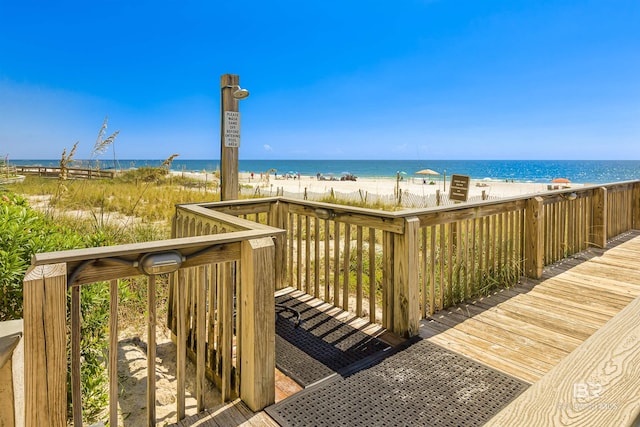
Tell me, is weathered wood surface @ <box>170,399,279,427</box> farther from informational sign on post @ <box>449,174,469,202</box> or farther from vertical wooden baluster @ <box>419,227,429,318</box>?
informational sign on post @ <box>449,174,469,202</box>

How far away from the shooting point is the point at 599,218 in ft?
17.6

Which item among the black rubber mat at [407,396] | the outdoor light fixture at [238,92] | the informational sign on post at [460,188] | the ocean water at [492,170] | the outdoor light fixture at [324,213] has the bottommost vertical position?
the black rubber mat at [407,396]

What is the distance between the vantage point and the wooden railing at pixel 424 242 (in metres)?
2.75

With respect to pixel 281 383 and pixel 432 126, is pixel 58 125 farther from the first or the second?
pixel 432 126

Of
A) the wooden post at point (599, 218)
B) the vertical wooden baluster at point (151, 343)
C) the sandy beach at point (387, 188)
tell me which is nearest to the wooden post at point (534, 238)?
the wooden post at point (599, 218)

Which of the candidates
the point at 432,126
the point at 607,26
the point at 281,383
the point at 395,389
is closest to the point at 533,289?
the point at 395,389

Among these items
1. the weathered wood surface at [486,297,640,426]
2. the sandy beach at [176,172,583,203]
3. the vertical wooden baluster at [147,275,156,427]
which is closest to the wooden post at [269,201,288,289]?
the vertical wooden baluster at [147,275,156,427]

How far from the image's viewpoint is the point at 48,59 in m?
24.9

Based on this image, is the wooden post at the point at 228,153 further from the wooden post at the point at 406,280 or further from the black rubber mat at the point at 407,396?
the black rubber mat at the point at 407,396

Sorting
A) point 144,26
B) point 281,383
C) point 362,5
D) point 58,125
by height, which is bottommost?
point 281,383

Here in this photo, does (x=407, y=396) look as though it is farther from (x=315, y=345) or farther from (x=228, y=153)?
(x=228, y=153)

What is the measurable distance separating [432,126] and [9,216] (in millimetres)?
66885

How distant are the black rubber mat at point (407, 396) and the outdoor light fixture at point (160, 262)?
3.09ft

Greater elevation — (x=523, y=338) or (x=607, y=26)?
(x=607, y=26)
